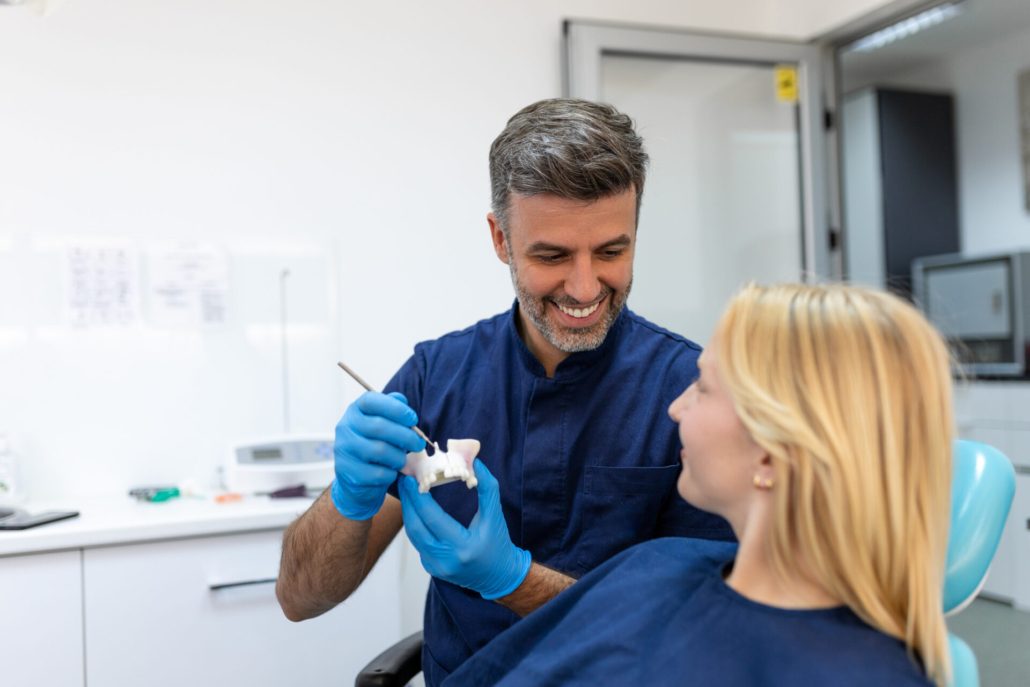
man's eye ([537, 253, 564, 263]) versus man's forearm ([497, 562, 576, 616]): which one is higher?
man's eye ([537, 253, 564, 263])

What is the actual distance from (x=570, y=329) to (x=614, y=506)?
0.91 ft

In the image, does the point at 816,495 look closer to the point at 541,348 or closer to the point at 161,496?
the point at 541,348

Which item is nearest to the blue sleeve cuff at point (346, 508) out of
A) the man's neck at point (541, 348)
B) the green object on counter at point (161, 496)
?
the man's neck at point (541, 348)

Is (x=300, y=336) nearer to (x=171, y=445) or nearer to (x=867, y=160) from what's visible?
(x=171, y=445)

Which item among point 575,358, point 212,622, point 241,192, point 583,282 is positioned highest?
point 241,192

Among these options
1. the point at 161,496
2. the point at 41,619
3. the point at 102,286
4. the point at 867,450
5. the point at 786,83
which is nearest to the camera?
the point at 867,450

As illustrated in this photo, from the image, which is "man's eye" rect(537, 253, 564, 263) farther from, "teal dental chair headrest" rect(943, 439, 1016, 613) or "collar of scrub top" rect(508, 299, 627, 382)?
"teal dental chair headrest" rect(943, 439, 1016, 613)

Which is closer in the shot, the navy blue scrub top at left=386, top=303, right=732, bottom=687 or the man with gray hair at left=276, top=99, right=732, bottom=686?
the man with gray hair at left=276, top=99, right=732, bottom=686

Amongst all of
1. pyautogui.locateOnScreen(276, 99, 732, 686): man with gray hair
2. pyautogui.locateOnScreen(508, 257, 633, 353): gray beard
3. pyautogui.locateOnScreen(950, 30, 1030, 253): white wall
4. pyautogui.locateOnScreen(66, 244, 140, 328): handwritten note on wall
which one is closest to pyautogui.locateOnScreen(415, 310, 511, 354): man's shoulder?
pyautogui.locateOnScreen(276, 99, 732, 686): man with gray hair

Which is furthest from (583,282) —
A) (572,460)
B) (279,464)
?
(279,464)

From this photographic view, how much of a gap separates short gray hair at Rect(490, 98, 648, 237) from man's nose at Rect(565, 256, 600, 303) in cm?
9

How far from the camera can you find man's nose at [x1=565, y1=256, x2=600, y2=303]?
1.24 meters

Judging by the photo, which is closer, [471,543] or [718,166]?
[471,543]

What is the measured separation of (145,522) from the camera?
178 cm
